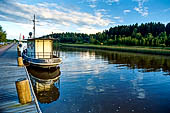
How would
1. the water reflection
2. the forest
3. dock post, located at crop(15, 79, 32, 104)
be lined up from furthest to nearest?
the forest → the water reflection → dock post, located at crop(15, 79, 32, 104)

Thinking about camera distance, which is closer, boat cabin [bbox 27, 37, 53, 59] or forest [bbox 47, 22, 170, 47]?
boat cabin [bbox 27, 37, 53, 59]

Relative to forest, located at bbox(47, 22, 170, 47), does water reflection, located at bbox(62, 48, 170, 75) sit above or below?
below

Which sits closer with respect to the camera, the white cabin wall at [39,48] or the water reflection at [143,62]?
the white cabin wall at [39,48]

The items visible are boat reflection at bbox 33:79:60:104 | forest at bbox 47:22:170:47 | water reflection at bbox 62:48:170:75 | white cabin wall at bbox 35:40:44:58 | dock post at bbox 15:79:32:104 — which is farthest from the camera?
forest at bbox 47:22:170:47

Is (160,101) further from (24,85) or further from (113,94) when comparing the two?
(24,85)

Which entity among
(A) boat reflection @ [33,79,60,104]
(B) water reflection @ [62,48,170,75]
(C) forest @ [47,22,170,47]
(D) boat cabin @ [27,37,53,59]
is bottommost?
(A) boat reflection @ [33,79,60,104]

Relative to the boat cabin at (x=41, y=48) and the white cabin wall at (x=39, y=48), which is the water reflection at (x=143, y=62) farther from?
the white cabin wall at (x=39, y=48)

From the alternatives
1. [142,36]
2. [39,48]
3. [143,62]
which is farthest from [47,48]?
[142,36]

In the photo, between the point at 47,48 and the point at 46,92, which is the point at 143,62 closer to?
the point at 47,48

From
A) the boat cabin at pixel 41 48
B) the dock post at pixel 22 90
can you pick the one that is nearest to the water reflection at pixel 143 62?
the boat cabin at pixel 41 48

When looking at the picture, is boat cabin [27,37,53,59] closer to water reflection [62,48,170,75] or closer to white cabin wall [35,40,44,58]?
white cabin wall [35,40,44,58]

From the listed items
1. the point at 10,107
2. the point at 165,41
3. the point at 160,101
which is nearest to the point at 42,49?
the point at 10,107

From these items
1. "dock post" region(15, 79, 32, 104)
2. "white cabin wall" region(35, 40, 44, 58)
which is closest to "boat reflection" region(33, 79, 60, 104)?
"dock post" region(15, 79, 32, 104)

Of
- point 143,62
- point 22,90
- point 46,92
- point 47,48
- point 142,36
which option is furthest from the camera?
point 142,36
